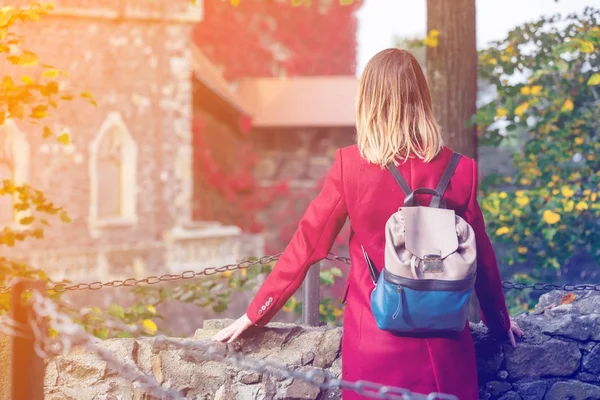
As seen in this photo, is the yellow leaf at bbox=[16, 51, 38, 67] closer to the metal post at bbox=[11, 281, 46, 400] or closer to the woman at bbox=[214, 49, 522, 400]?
the metal post at bbox=[11, 281, 46, 400]

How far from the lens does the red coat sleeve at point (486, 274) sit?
307cm

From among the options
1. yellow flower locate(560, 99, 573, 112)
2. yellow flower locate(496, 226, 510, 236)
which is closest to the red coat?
yellow flower locate(496, 226, 510, 236)

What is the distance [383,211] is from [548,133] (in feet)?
14.4

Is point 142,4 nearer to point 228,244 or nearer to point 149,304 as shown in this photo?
point 228,244

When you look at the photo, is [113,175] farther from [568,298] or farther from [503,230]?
[568,298]

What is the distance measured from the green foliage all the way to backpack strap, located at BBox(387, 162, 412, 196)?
3252 millimetres

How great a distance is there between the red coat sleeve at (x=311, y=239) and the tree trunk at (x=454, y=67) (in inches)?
111

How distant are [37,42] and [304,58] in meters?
12.0

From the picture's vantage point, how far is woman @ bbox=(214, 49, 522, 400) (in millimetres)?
2893

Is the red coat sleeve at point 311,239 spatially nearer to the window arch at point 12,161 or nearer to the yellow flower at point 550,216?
the yellow flower at point 550,216

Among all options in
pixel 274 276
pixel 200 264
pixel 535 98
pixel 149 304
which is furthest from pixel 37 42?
pixel 274 276

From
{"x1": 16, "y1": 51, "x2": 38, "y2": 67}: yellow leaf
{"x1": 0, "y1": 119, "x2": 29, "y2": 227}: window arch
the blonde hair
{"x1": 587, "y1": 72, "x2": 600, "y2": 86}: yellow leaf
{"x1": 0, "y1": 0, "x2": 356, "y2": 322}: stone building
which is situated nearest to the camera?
the blonde hair

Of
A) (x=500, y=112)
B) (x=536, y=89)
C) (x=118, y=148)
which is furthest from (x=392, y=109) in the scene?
(x=118, y=148)

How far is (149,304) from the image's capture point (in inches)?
234
